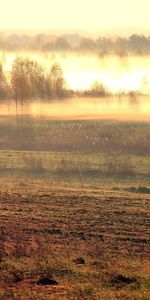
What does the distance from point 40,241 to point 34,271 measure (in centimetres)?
310

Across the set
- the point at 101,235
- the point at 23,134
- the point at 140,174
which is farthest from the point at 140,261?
the point at 23,134

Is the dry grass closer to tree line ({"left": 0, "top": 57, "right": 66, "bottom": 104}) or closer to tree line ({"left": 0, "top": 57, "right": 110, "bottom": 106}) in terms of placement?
tree line ({"left": 0, "top": 57, "right": 66, "bottom": 104})

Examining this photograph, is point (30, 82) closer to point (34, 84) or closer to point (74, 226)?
point (34, 84)

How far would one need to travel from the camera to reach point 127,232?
2470cm

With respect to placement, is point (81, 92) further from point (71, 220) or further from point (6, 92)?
point (71, 220)

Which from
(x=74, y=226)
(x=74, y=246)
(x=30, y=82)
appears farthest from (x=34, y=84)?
(x=74, y=246)

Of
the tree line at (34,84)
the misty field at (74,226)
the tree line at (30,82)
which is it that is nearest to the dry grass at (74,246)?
the misty field at (74,226)

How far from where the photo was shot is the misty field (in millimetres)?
19453

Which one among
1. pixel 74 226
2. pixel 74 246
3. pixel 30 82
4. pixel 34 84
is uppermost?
pixel 30 82

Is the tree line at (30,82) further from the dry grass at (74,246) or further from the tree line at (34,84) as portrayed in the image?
the dry grass at (74,246)

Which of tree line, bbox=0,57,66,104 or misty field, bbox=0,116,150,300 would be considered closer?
misty field, bbox=0,116,150,300

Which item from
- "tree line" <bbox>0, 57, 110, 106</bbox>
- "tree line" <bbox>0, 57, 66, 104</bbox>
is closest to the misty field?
"tree line" <bbox>0, 57, 66, 104</bbox>

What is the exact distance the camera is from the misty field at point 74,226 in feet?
63.8

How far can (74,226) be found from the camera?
83.6 ft
